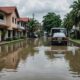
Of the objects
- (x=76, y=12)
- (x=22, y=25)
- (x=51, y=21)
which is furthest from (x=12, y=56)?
(x=51, y=21)

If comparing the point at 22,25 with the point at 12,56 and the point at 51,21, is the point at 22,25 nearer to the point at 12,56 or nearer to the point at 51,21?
the point at 51,21

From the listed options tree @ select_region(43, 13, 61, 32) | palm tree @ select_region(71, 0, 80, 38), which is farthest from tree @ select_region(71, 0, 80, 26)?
tree @ select_region(43, 13, 61, 32)

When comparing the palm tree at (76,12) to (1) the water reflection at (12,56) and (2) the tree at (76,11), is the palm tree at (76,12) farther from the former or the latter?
(1) the water reflection at (12,56)

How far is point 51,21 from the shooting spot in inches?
4983

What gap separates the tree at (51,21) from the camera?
4934 inches

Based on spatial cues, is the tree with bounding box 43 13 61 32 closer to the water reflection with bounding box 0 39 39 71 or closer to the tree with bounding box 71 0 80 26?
the tree with bounding box 71 0 80 26

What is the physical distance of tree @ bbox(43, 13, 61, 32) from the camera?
125 metres

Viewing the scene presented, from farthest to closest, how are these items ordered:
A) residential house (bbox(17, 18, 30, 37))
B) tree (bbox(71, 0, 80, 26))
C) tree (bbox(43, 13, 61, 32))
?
tree (bbox(43, 13, 61, 32)), residential house (bbox(17, 18, 30, 37)), tree (bbox(71, 0, 80, 26))

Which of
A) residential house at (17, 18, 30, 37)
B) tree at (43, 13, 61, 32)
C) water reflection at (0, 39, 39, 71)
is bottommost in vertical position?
water reflection at (0, 39, 39, 71)

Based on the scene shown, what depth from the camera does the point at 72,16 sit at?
202 feet

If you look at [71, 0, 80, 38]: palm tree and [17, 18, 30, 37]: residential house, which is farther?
[17, 18, 30, 37]: residential house

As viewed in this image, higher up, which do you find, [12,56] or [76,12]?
[76,12]

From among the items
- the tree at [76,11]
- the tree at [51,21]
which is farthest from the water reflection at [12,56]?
the tree at [51,21]

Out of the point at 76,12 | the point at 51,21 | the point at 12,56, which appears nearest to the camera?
the point at 12,56
